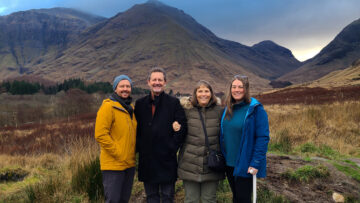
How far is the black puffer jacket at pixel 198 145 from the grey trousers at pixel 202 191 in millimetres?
104

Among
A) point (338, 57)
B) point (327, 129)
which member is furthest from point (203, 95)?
point (338, 57)

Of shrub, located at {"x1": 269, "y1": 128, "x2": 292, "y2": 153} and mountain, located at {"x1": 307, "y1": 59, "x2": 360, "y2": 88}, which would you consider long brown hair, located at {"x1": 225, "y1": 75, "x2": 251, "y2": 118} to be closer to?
shrub, located at {"x1": 269, "y1": 128, "x2": 292, "y2": 153}

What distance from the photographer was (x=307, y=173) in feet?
13.0

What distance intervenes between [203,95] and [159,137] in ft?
2.44

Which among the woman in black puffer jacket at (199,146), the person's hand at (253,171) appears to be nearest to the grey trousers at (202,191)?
the woman in black puffer jacket at (199,146)

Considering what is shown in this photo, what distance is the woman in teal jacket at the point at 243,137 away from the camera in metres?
2.64

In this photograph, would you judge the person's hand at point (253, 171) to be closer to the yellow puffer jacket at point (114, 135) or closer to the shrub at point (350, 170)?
the yellow puffer jacket at point (114, 135)

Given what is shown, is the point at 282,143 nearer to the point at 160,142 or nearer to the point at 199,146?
the point at 199,146

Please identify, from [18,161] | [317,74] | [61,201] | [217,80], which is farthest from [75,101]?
[317,74]

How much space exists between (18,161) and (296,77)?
212m

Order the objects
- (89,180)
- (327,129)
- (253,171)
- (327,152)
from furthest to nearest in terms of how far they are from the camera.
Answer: (327,129) < (327,152) < (89,180) < (253,171)

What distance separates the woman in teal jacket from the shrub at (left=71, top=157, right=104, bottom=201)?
2.19 metres

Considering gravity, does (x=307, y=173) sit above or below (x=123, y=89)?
below

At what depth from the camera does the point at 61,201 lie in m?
3.71
